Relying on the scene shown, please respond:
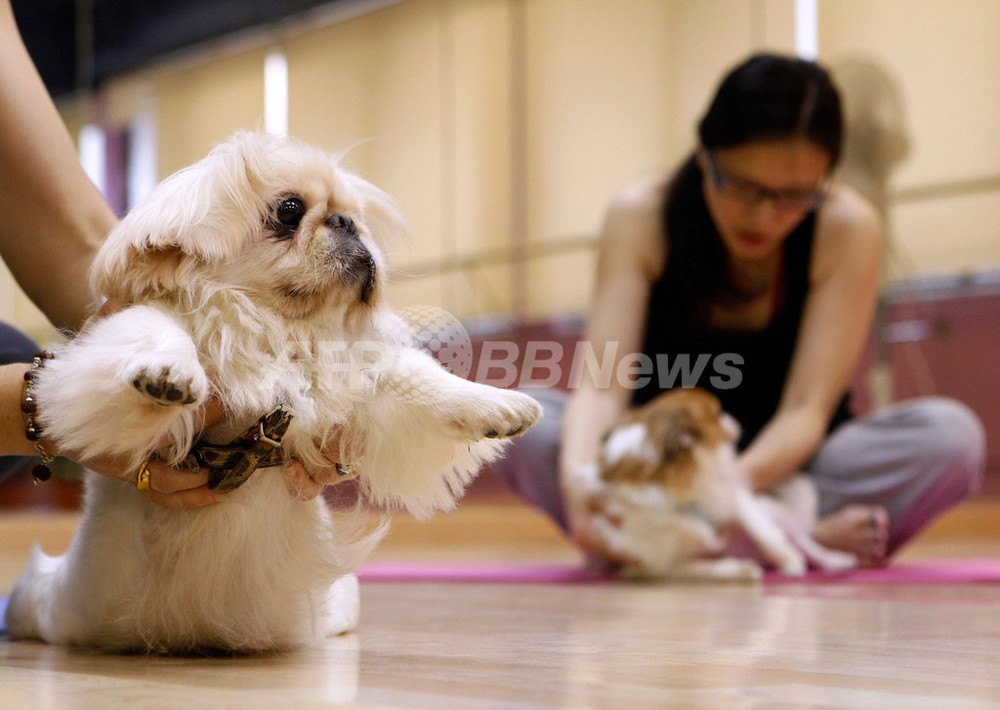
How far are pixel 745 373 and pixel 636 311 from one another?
31 centimetres

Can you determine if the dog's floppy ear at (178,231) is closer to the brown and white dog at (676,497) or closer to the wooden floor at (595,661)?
the wooden floor at (595,661)

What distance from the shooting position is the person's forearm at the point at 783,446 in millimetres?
2135

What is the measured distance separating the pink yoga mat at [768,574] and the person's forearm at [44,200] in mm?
1075

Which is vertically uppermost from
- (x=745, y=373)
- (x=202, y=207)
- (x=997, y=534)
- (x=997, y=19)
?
(x=997, y=19)

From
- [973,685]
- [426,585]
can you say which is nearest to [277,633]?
[973,685]

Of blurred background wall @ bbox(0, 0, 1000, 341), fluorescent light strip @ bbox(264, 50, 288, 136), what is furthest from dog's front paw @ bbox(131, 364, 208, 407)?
fluorescent light strip @ bbox(264, 50, 288, 136)

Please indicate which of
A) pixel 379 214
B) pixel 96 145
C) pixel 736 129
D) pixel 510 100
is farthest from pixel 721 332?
pixel 96 145

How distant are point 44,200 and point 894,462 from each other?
1.74 meters

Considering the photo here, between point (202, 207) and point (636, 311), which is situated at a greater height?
point (202, 207)

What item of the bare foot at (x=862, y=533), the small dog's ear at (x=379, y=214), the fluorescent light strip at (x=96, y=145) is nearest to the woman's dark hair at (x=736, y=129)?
the bare foot at (x=862, y=533)

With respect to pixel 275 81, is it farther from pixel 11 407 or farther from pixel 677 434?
pixel 11 407

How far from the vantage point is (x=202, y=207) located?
86cm

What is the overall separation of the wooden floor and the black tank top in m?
0.66

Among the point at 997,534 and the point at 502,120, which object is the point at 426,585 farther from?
the point at 502,120
